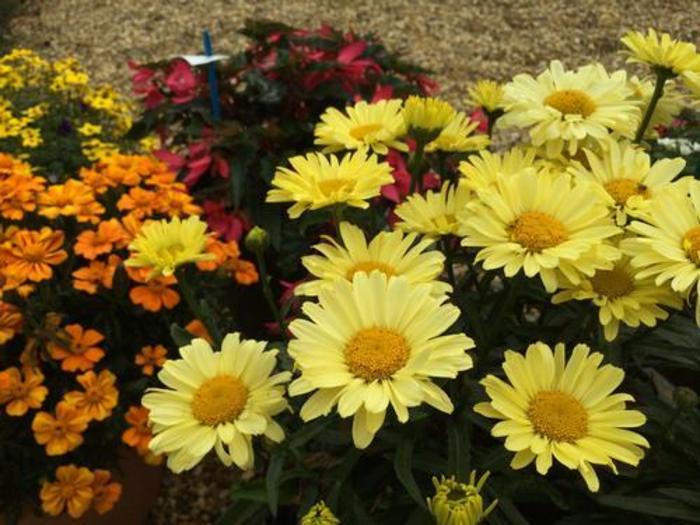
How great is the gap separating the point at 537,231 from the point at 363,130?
0.41 metres

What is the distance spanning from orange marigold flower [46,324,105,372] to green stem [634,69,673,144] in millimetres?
1121

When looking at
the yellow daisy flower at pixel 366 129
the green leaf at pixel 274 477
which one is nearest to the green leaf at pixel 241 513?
the green leaf at pixel 274 477

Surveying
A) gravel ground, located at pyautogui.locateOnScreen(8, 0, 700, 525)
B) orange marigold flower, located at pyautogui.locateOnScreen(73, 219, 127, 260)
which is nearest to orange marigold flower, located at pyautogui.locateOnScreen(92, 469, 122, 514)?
orange marigold flower, located at pyautogui.locateOnScreen(73, 219, 127, 260)

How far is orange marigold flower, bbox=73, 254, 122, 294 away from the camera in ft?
5.31

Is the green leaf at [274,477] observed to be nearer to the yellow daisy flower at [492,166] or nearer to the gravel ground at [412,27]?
the yellow daisy flower at [492,166]

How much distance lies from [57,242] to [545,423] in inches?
43.8

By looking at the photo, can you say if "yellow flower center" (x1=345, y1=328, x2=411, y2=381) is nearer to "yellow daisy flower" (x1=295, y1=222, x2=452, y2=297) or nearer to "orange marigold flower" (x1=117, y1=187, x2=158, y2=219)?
"yellow daisy flower" (x1=295, y1=222, x2=452, y2=297)

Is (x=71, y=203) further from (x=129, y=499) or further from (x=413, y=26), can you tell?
(x=413, y=26)

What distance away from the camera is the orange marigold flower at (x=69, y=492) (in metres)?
1.58

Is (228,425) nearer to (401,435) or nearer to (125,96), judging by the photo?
(401,435)

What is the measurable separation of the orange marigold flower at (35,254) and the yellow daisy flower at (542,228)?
0.93 meters

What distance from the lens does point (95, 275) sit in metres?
1.63

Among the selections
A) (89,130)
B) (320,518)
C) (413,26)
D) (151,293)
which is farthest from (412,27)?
(320,518)

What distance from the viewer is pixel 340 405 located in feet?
2.88
